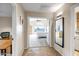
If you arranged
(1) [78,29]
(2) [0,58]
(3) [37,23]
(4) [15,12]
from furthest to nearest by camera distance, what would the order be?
1. (3) [37,23]
2. (1) [78,29]
3. (4) [15,12]
4. (2) [0,58]

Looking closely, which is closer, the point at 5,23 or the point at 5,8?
the point at 5,8

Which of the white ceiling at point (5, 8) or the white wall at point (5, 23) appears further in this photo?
the white wall at point (5, 23)

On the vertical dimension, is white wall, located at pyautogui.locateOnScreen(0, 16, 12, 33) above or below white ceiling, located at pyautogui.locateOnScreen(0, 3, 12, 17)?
below

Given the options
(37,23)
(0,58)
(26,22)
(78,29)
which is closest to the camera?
(0,58)

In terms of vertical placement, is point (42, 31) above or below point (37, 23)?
below

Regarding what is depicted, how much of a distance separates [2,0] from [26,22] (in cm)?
496

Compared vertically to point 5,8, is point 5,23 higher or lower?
lower

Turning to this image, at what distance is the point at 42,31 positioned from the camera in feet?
40.4

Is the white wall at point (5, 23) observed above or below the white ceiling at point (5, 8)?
below

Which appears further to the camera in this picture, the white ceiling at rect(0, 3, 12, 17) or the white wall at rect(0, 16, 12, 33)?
the white wall at rect(0, 16, 12, 33)

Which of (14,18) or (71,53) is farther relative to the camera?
(71,53)

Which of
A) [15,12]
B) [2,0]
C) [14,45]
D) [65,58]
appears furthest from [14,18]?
[65,58]

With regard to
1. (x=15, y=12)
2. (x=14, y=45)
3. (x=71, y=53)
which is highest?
(x=15, y=12)

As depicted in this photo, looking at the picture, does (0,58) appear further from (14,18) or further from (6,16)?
(6,16)
